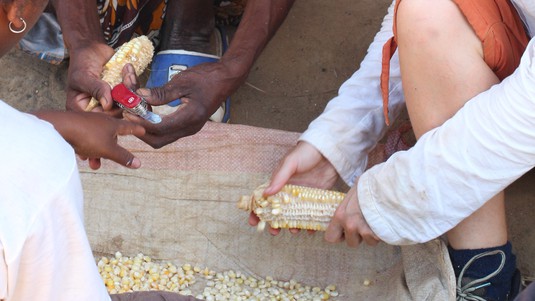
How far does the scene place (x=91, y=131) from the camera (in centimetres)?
188

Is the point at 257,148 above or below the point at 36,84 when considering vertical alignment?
above

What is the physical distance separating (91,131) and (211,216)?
2.88 ft

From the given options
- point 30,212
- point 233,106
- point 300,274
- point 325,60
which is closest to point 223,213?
point 300,274

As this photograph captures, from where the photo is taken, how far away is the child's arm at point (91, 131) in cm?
182

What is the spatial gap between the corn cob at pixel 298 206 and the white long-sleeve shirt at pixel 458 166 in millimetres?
178

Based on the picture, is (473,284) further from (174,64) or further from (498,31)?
(174,64)

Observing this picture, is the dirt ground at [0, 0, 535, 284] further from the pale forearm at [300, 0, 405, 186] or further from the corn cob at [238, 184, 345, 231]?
the corn cob at [238, 184, 345, 231]

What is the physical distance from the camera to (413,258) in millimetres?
2281

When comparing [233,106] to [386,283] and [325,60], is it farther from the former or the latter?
[386,283]

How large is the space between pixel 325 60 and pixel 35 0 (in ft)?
5.59

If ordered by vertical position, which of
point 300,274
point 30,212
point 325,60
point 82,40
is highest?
point 30,212

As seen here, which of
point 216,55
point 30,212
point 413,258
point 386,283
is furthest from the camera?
point 216,55

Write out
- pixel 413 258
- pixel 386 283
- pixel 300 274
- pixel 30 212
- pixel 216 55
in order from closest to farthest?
pixel 30 212
pixel 413 258
pixel 386 283
pixel 300 274
pixel 216 55

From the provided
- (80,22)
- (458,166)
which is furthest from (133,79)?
(458,166)
